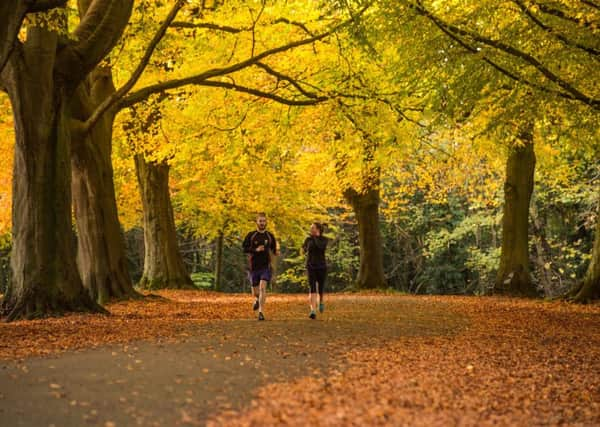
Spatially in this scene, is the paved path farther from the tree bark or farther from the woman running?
the tree bark

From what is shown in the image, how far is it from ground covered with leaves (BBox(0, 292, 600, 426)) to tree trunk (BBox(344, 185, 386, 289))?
13.0 m

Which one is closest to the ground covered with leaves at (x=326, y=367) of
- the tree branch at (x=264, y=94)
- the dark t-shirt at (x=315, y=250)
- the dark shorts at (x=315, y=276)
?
the dark shorts at (x=315, y=276)

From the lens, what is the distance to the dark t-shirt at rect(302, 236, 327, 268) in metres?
14.6

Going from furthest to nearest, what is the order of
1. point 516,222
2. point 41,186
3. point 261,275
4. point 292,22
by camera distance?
point 516,222, point 292,22, point 41,186, point 261,275

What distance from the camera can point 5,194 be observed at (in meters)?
31.9

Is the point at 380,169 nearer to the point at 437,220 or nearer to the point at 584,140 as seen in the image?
the point at 584,140

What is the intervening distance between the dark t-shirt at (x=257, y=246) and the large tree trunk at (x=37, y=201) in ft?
11.3

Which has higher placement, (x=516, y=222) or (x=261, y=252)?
(x=516, y=222)

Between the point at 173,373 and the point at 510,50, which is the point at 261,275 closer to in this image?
the point at 510,50

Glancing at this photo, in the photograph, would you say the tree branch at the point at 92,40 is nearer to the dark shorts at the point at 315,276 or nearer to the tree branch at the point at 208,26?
the tree branch at the point at 208,26

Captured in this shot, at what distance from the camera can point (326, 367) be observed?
8531 millimetres

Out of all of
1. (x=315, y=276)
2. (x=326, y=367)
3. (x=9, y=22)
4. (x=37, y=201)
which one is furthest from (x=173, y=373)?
(x=37, y=201)

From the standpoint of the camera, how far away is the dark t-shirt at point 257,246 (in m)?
13.9

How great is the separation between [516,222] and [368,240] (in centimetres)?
637
